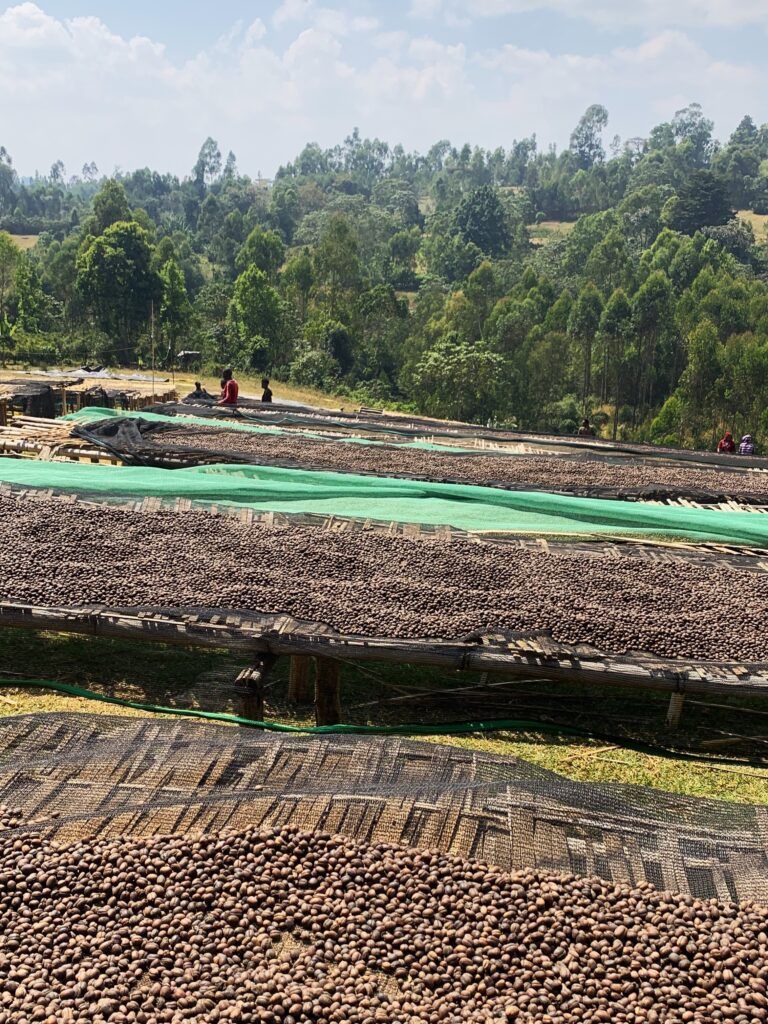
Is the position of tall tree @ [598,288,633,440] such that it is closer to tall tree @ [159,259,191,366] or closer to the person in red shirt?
tall tree @ [159,259,191,366]

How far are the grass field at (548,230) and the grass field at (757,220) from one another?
44.2 ft

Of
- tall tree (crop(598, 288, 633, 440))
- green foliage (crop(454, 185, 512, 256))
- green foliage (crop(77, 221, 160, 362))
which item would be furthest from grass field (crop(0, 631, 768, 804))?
green foliage (crop(454, 185, 512, 256))

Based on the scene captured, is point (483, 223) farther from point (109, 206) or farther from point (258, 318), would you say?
point (258, 318)

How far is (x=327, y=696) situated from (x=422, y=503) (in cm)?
272

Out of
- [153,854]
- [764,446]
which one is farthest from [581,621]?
[764,446]

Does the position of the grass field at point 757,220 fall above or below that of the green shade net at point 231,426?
above

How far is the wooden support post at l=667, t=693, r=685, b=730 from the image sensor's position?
4.65 metres

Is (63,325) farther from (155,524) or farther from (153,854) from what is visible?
(153,854)

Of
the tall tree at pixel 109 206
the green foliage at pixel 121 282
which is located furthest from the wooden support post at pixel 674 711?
the tall tree at pixel 109 206

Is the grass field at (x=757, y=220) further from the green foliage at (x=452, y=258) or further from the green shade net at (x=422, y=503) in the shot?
the green shade net at (x=422, y=503)

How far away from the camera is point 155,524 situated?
5.98 meters

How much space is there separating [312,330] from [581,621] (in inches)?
1125

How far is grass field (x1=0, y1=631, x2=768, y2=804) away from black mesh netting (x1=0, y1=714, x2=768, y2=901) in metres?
0.86

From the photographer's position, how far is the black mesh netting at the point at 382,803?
3.03m
